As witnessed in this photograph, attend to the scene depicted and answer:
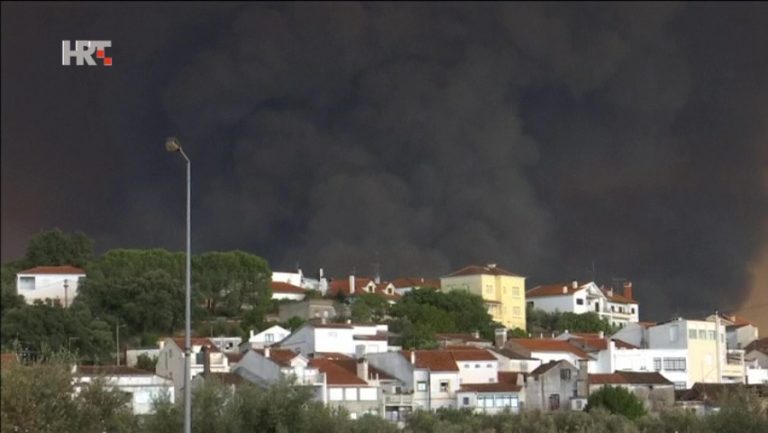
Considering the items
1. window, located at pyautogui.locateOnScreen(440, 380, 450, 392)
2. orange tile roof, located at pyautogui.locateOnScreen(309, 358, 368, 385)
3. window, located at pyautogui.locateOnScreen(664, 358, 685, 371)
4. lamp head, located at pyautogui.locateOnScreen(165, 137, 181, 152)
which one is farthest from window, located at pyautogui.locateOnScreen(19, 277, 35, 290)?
A: lamp head, located at pyautogui.locateOnScreen(165, 137, 181, 152)

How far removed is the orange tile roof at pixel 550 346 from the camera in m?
56.7

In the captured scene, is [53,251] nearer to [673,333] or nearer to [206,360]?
[206,360]

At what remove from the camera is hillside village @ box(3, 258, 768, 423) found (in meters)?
46.6

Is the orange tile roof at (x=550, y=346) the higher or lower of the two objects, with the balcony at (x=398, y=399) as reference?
higher

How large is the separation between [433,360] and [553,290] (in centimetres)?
2965

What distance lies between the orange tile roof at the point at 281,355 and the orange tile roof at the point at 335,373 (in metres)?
0.83

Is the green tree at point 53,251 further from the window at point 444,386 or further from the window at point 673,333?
the window at point 673,333

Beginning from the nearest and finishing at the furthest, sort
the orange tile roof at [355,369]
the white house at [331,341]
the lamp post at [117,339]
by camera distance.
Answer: the orange tile roof at [355,369]
the lamp post at [117,339]
the white house at [331,341]

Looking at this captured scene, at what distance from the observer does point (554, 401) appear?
Answer: 50.6 m

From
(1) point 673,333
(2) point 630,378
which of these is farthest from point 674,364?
(2) point 630,378

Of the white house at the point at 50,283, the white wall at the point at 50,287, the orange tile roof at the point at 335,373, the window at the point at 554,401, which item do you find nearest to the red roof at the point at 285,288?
the white house at the point at 50,283

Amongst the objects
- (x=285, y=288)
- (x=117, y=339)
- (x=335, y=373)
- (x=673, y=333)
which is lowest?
(x=335, y=373)

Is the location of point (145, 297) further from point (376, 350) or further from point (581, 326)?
point (581, 326)

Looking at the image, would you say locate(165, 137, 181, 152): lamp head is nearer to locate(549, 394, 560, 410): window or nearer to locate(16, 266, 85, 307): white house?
locate(549, 394, 560, 410): window
